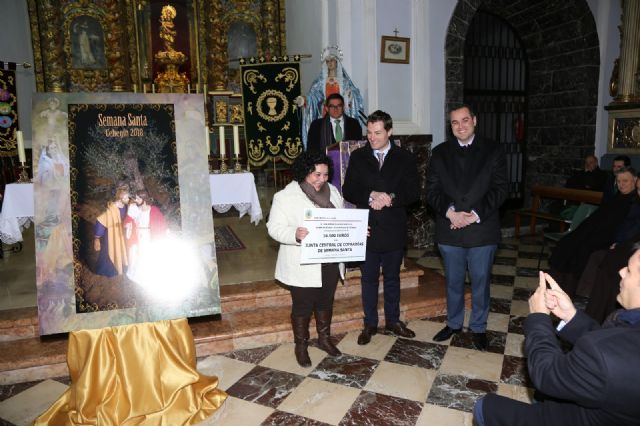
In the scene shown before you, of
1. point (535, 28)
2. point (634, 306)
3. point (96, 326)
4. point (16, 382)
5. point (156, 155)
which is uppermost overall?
point (535, 28)

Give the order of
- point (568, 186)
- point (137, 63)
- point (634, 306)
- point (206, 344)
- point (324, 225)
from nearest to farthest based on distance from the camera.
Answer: point (634, 306) < point (324, 225) < point (206, 344) < point (568, 186) < point (137, 63)

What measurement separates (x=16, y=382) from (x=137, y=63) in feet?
23.9

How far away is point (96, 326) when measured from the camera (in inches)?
100

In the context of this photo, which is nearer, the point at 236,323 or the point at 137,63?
the point at 236,323

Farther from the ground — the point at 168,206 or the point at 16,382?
the point at 168,206

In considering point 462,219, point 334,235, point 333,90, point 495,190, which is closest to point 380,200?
point 334,235

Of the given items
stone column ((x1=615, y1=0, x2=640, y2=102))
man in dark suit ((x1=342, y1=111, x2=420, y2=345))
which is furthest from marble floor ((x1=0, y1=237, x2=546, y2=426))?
stone column ((x1=615, y1=0, x2=640, y2=102))

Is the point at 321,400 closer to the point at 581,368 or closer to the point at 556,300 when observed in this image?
the point at 556,300

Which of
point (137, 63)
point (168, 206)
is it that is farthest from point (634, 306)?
point (137, 63)

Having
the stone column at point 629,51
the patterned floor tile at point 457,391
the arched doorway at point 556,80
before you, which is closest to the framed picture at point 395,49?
the arched doorway at point 556,80

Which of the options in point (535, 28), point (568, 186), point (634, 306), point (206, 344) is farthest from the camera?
Result: point (535, 28)

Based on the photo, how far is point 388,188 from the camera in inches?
128

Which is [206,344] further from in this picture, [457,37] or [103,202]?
[457,37]

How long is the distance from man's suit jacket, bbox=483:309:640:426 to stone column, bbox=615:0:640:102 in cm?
647
